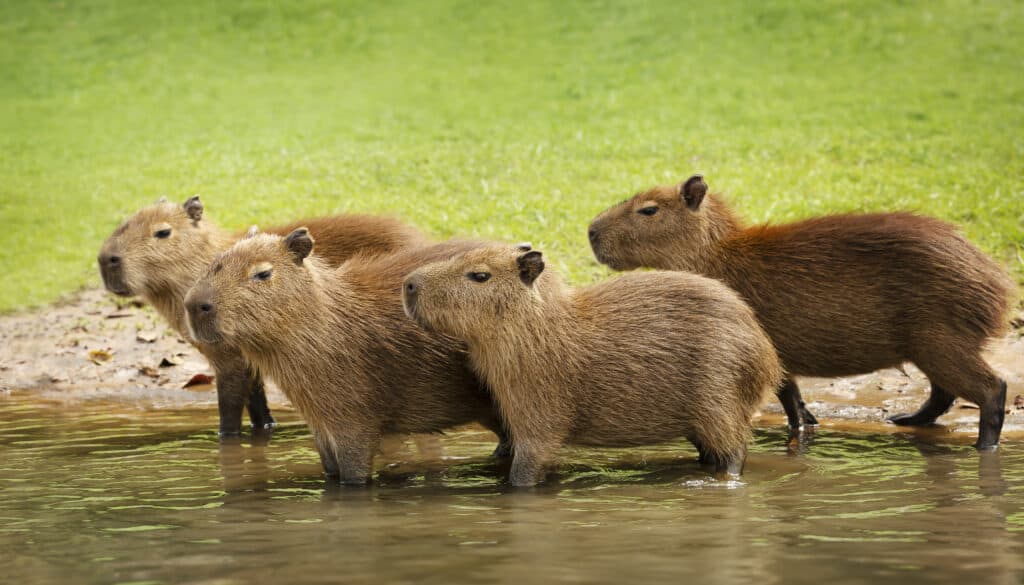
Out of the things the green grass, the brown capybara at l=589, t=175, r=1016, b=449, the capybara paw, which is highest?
the green grass

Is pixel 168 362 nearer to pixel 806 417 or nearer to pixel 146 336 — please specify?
pixel 146 336

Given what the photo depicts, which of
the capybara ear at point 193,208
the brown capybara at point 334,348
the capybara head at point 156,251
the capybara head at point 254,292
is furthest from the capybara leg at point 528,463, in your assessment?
the capybara ear at point 193,208

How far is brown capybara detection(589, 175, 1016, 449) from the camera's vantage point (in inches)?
267

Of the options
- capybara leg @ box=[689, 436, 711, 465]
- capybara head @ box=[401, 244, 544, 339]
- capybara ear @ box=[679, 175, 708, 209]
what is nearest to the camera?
capybara head @ box=[401, 244, 544, 339]

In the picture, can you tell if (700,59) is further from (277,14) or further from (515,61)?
(277,14)

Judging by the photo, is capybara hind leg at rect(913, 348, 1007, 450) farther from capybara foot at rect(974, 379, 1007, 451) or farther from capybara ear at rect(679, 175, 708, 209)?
capybara ear at rect(679, 175, 708, 209)

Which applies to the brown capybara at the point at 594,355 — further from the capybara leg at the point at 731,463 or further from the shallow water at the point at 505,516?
the shallow water at the point at 505,516

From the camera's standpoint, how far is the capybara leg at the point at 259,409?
7842 mm

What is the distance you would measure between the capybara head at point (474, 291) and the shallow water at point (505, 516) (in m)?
0.75

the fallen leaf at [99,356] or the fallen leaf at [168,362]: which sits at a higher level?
the fallen leaf at [99,356]

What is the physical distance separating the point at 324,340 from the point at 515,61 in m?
15.5

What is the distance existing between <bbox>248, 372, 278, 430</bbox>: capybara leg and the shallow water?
0.51 metres

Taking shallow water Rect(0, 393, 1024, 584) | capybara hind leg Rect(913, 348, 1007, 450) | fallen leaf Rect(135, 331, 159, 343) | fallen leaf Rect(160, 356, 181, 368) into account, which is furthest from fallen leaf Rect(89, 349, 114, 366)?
capybara hind leg Rect(913, 348, 1007, 450)

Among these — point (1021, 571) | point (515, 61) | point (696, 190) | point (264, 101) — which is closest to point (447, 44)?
point (515, 61)
